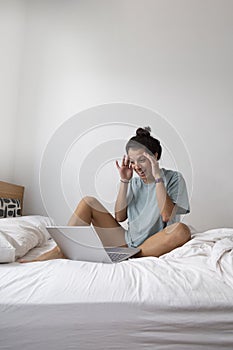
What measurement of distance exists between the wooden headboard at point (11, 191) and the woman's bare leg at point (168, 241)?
1.07 m

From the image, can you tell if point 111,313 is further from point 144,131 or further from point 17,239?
point 144,131

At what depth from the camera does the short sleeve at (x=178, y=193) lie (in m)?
1.59

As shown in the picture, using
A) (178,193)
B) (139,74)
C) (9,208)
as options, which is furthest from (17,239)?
(139,74)

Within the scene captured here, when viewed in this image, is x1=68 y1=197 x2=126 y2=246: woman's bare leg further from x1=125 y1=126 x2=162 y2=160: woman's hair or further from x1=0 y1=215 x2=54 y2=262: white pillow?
x1=125 y1=126 x2=162 y2=160: woman's hair

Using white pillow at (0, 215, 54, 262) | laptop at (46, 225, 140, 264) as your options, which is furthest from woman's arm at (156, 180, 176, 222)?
white pillow at (0, 215, 54, 262)

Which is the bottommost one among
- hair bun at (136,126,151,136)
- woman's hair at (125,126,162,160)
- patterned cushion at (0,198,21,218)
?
patterned cushion at (0,198,21,218)

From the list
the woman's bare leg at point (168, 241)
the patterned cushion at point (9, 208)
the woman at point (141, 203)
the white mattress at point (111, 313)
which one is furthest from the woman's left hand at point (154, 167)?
the patterned cushion at point (9, 208)

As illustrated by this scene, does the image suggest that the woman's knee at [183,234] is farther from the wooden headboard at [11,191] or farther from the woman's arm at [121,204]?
the wooden headboard at [11,191]

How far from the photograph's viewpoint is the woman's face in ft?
5.29

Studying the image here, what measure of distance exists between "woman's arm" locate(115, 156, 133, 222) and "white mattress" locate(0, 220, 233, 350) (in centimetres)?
77

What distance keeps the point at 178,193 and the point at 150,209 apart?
0.46ft

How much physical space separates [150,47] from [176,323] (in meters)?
2.12

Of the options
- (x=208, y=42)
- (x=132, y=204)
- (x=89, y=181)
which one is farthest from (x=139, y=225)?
(x=208, y=42)

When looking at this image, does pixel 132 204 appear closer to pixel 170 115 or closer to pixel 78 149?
pixel 78 149
